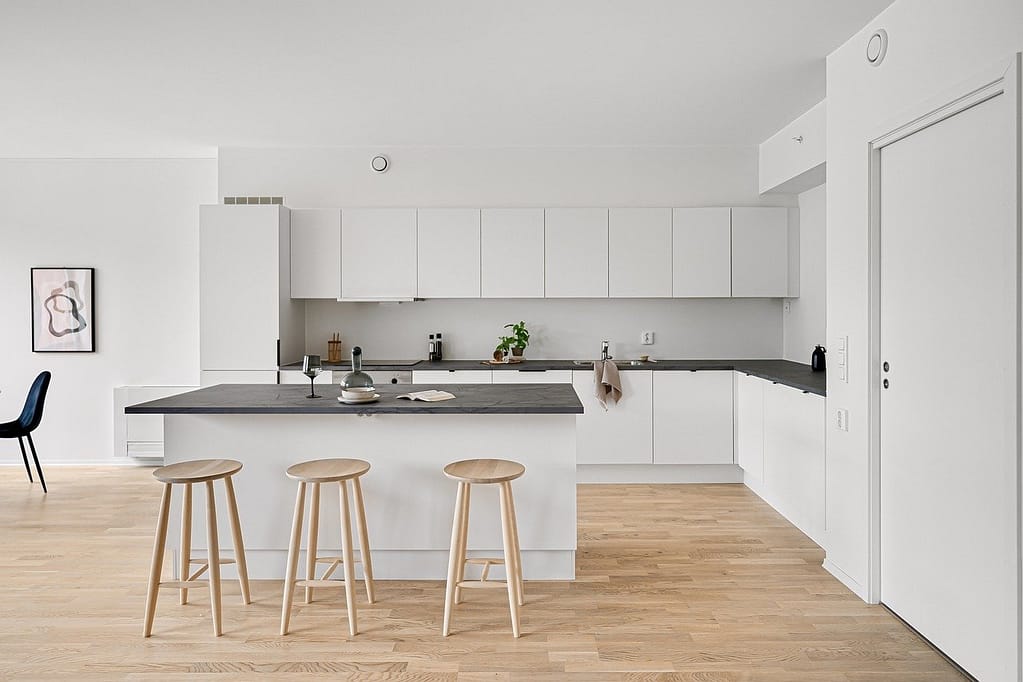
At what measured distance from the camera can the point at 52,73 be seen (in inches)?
164

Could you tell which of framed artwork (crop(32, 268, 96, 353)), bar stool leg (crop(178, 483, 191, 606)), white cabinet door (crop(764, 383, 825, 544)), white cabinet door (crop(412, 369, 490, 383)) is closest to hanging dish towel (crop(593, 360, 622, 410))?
white cabinet door (crop(412, 369, 490, 383))

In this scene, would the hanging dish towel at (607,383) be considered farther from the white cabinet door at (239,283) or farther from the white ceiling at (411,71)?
the white cabinet door at (239,283)

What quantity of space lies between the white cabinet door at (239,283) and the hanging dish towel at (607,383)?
94.9 inches

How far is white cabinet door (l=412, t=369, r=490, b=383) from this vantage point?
18.2 ft

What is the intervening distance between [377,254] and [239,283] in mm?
1050

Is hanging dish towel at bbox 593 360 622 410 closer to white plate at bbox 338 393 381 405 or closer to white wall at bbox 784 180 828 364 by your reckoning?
white wall at bbox 784 180 828 364

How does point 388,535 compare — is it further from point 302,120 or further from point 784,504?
point 302,120

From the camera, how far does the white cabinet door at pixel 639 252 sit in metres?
5.77

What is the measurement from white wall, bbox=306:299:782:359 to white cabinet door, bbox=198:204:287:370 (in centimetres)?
64

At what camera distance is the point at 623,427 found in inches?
217

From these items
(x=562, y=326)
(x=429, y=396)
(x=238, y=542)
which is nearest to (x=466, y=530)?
(x=429, y=396)

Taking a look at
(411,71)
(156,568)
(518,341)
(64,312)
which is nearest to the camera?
(156,568)

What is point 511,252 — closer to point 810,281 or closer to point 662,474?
point 662,474

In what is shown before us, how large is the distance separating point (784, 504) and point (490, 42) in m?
3.24
